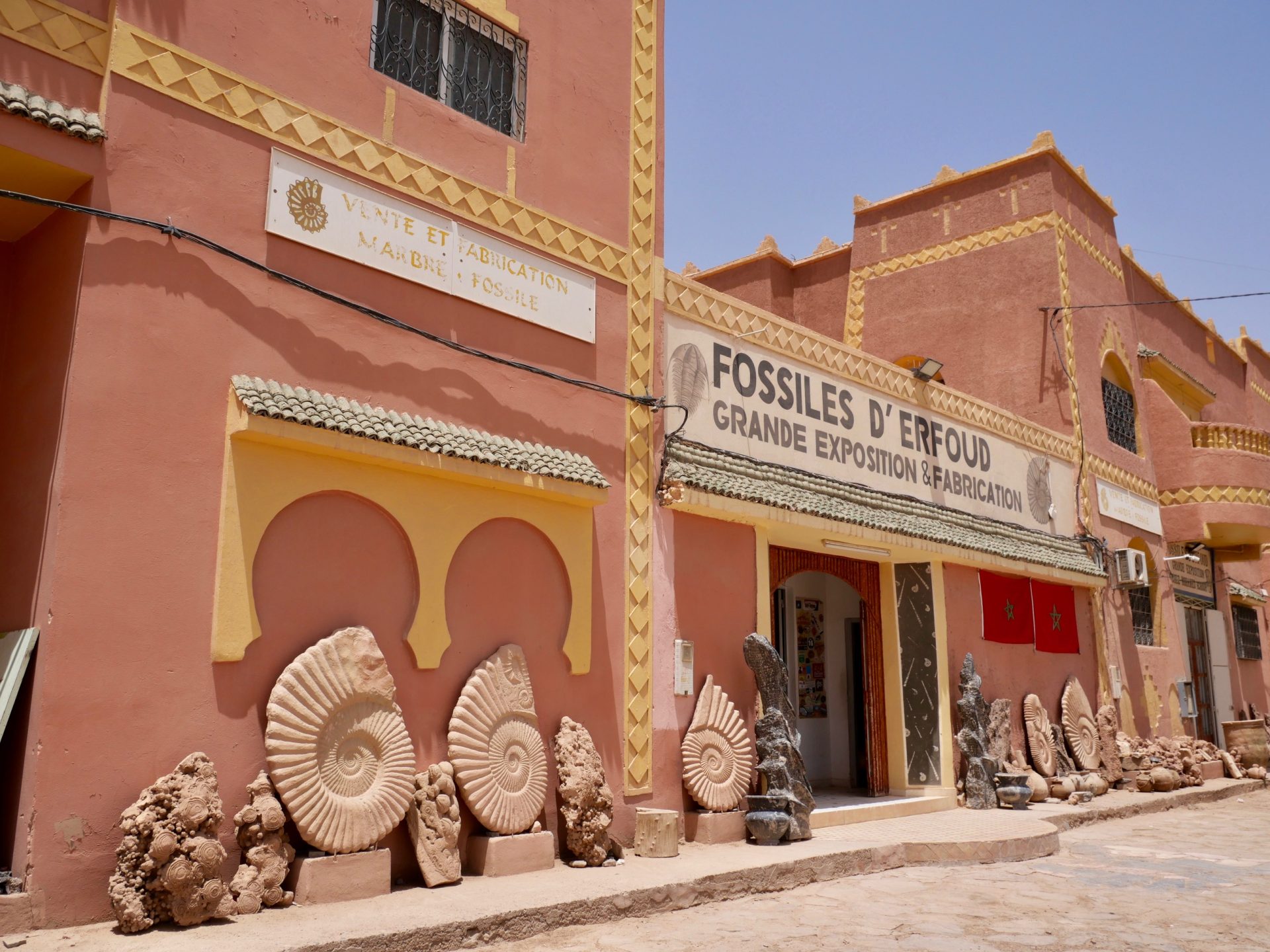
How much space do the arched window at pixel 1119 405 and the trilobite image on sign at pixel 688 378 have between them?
382 inches

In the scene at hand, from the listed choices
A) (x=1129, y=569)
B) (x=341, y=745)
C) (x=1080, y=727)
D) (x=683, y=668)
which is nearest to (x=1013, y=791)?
(x=1080, y=727)

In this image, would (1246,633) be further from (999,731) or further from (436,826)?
(436,826)

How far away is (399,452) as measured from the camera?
6.32 meters

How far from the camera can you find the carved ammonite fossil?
12688mm

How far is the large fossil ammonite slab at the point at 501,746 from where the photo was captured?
6531mm

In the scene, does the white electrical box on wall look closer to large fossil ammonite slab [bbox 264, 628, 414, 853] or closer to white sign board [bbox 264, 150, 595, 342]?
white sign board [bbox 264, 150, 595, 342]

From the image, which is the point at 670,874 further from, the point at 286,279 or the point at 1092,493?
the point at 1092,493

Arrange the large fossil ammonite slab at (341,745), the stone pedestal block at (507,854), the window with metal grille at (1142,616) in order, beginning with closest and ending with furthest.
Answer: the large fossil ammonite slab at (341,745)
the stone pedestal block at (507,854)
the window with metal grille at (1142,616)

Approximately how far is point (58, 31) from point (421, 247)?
2.38 meters

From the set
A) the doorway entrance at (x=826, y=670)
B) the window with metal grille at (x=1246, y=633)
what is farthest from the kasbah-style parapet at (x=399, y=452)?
the window with metal grille at (x=1246, y=633)

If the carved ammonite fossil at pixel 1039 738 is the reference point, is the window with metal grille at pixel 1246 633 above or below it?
above

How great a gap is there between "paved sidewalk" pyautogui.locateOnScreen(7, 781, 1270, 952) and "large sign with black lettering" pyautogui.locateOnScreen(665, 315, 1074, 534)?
3.57 metres

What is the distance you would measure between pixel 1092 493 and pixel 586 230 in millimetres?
10407

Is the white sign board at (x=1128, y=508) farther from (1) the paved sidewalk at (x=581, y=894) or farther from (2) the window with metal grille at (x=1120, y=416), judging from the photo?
(1) the paved sidewalk at (x=581, y=894)
